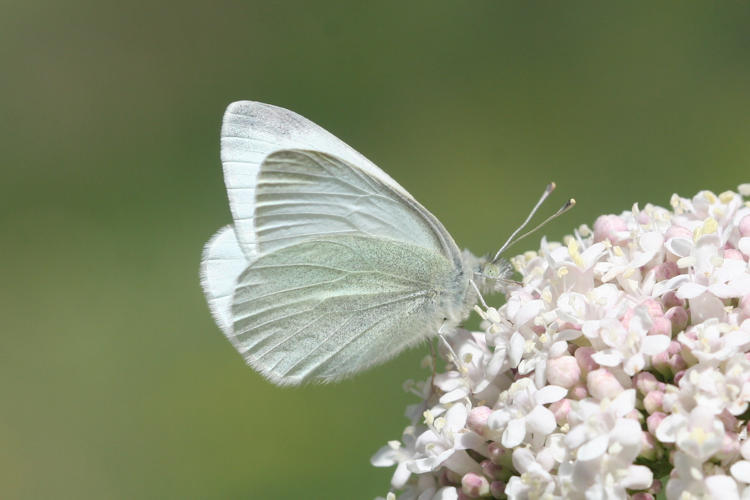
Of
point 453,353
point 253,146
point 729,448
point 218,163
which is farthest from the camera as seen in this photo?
point 218,163

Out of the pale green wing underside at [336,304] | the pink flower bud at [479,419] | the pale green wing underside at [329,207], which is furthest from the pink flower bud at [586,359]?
the pale green wing underside at [329,207]

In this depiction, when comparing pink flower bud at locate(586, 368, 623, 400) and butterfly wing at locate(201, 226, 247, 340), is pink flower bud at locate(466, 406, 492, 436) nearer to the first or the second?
pink flower bud at locate(586, 368, 623, 400)

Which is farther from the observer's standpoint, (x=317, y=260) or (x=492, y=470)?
(x=317, y=260)

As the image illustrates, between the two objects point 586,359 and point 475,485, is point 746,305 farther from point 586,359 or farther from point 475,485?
point 475,485

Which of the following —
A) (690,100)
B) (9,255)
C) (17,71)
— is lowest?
(690,100)

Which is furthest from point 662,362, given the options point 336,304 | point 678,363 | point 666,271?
point 336,304

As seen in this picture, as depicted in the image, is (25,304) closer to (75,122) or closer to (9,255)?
(9,255)

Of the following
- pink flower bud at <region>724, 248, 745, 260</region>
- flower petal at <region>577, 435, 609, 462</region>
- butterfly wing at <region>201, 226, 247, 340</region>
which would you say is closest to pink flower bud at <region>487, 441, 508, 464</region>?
flower petal at <region>577, 435, 609, 462</region>

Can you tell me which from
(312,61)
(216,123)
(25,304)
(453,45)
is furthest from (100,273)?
(453,45)
